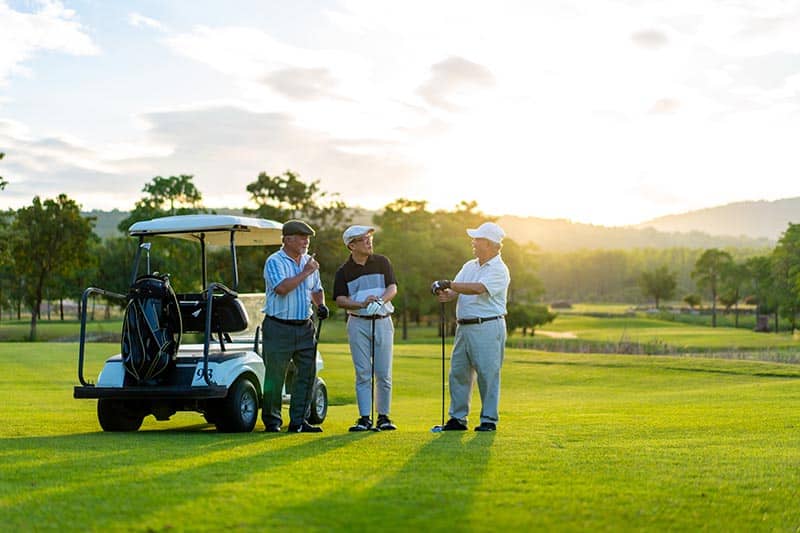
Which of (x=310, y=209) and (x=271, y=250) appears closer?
(x=271, y=250)

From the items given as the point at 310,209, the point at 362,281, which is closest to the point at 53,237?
the point at 310,209

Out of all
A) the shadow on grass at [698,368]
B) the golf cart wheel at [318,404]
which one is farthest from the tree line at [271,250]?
the golf cart wheel at [318,404]

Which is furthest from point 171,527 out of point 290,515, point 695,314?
point 695,314

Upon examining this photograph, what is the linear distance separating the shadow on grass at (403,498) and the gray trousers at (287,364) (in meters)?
2.98

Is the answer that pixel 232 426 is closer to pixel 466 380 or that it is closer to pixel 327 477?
pixel 466 380

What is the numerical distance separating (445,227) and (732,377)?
199 ft

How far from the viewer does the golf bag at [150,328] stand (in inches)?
400

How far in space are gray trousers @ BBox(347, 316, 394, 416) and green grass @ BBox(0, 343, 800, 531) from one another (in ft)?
2.32

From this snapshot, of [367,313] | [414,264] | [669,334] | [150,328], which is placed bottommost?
[669,334]

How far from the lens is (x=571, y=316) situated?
107625mm

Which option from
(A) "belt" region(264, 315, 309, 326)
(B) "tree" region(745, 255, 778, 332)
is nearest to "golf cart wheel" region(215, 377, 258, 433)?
(A) "belt" region(264, 315, 309, 326)

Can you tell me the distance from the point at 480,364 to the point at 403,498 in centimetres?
472

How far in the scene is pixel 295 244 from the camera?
1025cm

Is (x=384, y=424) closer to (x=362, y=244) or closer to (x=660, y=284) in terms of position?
(x=362, y=244)
